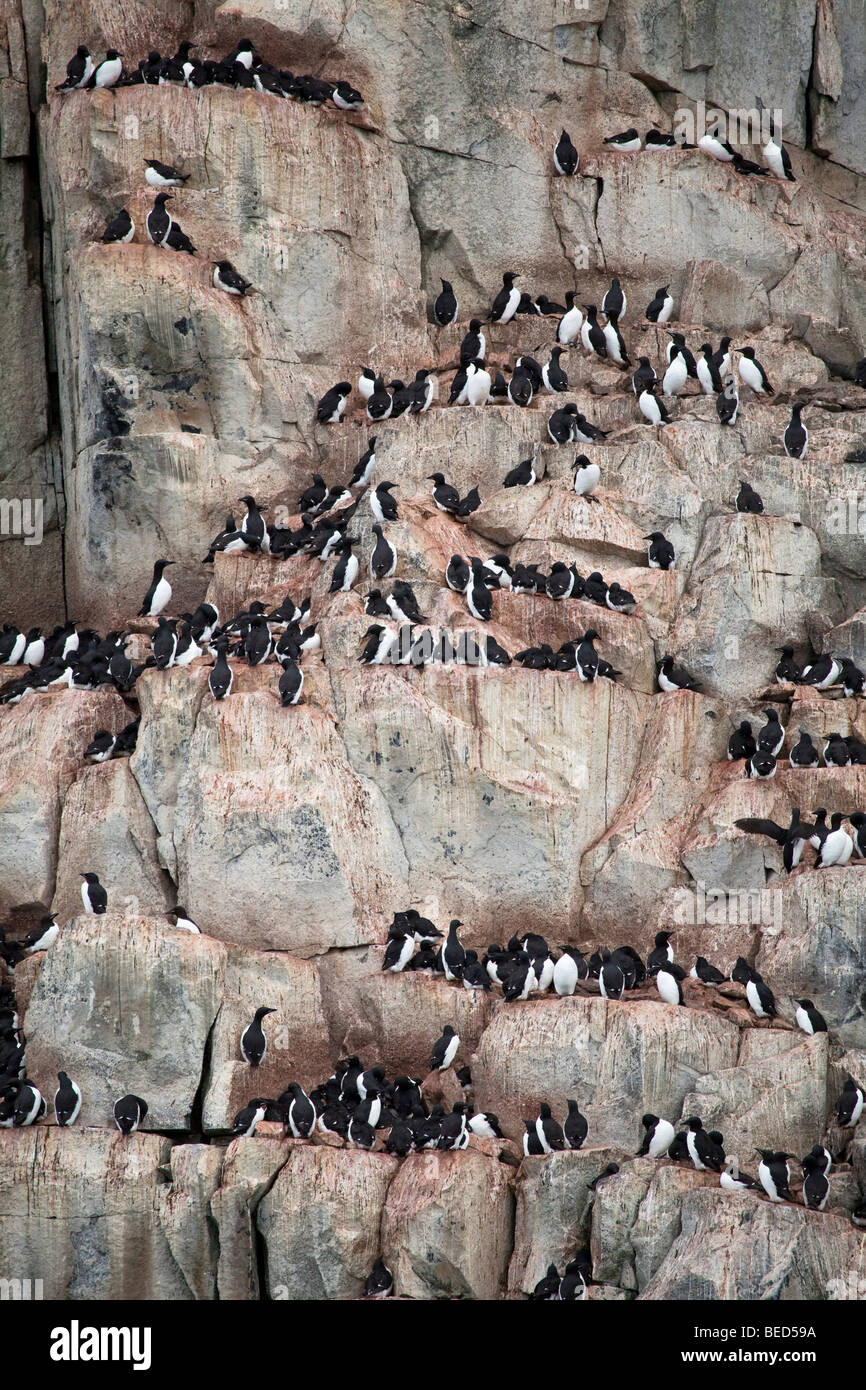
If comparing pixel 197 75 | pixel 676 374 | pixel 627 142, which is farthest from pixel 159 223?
pixel 627 142

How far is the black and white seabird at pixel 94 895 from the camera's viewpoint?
79.6ft

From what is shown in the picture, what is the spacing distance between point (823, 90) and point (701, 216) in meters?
3.83

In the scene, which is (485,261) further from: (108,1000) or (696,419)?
(108,1000)

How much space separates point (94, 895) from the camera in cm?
2425

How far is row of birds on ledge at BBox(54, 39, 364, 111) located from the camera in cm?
2959

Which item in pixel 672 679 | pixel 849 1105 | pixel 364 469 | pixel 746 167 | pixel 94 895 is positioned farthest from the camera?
pixel 746 167

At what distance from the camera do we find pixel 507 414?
1101 inches

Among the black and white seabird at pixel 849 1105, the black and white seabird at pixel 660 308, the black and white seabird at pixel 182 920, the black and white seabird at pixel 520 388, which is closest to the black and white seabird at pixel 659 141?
the black and white seabird at pixel 660 308

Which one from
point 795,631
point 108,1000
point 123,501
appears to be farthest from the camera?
point 123,501

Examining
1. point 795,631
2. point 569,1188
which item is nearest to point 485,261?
point 795,631

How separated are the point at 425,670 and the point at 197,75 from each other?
9.50 metres

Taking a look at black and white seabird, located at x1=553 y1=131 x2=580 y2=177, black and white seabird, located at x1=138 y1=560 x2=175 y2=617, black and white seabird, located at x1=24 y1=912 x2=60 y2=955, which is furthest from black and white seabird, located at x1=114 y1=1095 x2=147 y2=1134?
black and white seabird, located at x1=553 y1=131 x2=580 y2=177

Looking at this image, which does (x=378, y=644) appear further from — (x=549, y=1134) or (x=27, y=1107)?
(x=27, y=1107)
